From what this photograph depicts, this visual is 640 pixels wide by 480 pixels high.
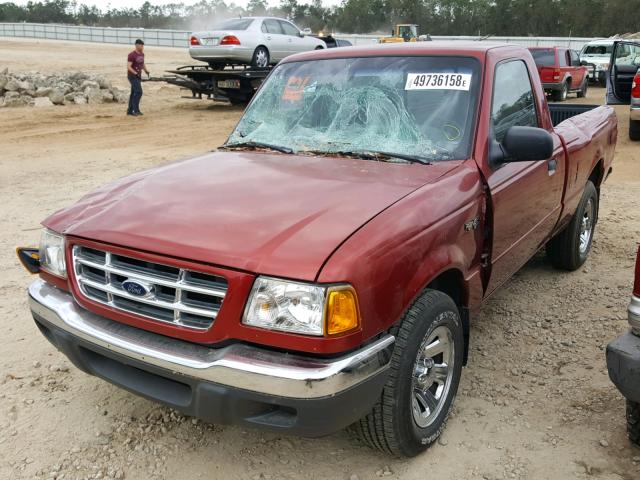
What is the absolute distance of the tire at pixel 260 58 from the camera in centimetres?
1708

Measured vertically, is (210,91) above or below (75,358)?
above

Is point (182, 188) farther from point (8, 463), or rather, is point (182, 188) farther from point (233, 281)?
point (8, 463)

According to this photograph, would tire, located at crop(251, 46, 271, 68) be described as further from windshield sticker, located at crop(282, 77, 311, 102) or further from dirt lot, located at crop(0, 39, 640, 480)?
windshield sticker, located at crop(282, 77, 311, 102)

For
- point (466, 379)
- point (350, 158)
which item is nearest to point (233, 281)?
point (350, 158)

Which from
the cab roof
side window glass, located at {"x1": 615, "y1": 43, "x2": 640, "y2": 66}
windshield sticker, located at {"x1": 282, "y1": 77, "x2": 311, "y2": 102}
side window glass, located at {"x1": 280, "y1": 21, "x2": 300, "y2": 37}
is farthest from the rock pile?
the cab roof

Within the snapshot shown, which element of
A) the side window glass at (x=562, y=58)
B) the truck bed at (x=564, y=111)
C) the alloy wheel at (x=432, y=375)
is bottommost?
the alloy wheel at (x=432, y=375)

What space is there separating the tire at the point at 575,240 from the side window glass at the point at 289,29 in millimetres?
14260

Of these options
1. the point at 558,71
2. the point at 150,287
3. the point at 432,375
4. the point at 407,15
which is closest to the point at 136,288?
A: the point at 150,287

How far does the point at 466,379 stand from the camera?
3617 millimetres

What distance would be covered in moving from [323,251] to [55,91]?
17960 mm

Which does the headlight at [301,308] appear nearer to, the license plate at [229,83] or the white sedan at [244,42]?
the license plate at [229,83]

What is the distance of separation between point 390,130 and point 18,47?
46.7 metres

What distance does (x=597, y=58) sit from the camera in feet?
83.0

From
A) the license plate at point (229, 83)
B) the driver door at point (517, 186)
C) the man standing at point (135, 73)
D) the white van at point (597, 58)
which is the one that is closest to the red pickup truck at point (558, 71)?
the white van at point (597, 58)
